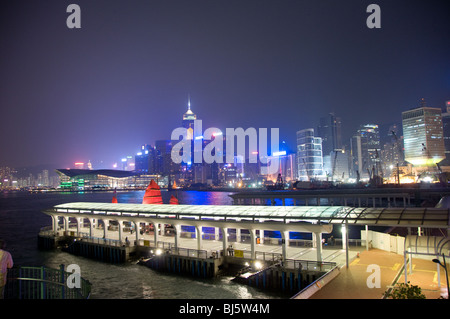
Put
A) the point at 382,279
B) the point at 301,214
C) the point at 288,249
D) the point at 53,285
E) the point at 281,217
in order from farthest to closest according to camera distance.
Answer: the point at 288,249
the point at 281,217
the point at 301,214
the point at 382,279
the point at 53,285

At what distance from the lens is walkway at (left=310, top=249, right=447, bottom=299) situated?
15930mm

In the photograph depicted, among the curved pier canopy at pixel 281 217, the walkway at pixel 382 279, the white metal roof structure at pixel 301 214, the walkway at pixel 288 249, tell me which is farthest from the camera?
the walkway at pixel 288 249

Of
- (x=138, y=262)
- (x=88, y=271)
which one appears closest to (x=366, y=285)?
(x=138, y=262)

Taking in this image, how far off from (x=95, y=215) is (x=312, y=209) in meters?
25.3

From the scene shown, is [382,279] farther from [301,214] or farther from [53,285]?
[53,285]

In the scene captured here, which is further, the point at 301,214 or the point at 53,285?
the point at 301,214

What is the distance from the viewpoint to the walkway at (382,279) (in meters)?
15.9

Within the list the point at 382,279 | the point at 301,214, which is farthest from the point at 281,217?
the point at 382,279

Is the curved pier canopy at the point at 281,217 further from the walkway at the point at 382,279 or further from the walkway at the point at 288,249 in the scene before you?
the walkway at the point at 382,279

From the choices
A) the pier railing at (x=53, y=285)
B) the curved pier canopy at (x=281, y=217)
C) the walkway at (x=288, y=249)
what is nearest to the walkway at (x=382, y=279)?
the walkway at (x=288, y=249)

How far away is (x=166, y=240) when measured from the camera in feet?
118

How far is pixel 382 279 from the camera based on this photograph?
18.1m
